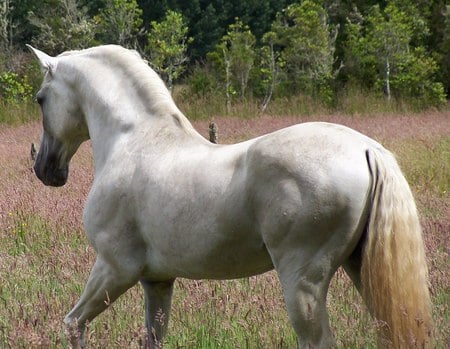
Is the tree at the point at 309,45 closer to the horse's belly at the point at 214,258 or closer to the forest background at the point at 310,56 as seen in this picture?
the forest background at the point at 310,56

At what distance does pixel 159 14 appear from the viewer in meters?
41.7

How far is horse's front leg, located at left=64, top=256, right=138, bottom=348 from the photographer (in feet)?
11.4

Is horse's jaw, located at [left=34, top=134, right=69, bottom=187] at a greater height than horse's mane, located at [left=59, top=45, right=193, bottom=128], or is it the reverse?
horse's mane, located at [left=59, top=45, right=193, bottom=128]

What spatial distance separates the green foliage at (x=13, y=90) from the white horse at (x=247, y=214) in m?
22.0

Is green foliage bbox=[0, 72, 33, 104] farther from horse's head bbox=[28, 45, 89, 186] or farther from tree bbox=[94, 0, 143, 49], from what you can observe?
horse's head bbox=[28, 45, 89, 186]

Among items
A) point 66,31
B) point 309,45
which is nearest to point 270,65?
point 309,45

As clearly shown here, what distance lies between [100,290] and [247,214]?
89 centimetres

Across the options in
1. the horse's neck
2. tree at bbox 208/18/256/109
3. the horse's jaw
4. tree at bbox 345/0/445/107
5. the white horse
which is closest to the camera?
the white horse

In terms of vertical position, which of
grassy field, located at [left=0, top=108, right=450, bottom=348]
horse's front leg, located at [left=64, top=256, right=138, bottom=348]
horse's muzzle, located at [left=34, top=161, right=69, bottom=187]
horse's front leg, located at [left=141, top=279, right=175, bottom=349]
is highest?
horse's muzzle, located at [left=34, top=161, right=69, bottom=187]

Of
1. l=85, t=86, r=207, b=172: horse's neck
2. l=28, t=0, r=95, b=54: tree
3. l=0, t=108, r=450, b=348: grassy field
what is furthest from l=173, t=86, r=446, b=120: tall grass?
l=85, t=86, r=207, b=172: horse's neck

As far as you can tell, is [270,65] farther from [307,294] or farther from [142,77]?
[307,294]

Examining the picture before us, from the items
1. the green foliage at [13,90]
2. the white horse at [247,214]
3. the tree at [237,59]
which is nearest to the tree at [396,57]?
the tree at [237,59]

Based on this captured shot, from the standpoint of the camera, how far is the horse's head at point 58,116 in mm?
4090

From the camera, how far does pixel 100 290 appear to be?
350 cm
